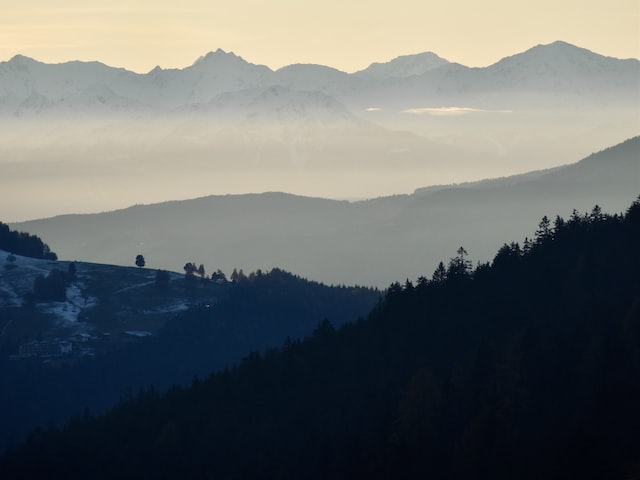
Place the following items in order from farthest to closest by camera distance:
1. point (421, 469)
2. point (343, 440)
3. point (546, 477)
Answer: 1. point (343, 440)
2. point (421, 469)
3. point (546, 477)

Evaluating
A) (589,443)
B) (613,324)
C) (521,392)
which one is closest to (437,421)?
(521,392)

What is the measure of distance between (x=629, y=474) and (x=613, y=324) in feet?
168

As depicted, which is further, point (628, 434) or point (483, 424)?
point (483, 424)

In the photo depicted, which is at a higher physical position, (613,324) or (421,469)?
(613,324)

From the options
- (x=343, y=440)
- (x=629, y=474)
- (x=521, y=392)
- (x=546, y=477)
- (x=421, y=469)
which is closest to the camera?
(x=629, y=474)

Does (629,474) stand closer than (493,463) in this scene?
Yes

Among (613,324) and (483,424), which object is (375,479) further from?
(613,324)

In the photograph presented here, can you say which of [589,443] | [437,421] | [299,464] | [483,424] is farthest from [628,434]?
[299,464]

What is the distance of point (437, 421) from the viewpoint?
192 meters

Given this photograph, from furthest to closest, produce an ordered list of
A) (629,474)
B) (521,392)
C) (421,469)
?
(521,392), (421,469), (629,474)

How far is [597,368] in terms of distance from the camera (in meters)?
186

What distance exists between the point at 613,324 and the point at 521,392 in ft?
55.6

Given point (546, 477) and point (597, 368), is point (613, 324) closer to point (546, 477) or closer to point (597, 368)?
point (597, 368)

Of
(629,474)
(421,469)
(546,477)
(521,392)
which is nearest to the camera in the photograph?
(629,474)
